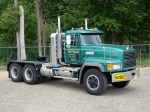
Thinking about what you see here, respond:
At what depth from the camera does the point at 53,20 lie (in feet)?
93.5

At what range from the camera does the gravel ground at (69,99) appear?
7.36 meters

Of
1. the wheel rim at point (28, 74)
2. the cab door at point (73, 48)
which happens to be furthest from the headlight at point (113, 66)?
the wheel rim at point (28, 74)

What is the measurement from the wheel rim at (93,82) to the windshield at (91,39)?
1527 millimetres

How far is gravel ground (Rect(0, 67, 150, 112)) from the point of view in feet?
24.1

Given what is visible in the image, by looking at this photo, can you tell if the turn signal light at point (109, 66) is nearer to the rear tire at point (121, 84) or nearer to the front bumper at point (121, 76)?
the front bumper at point (121, 76)

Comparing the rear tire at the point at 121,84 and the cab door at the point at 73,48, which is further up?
the cab door at the point at 73,48

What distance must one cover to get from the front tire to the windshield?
52.0 inches

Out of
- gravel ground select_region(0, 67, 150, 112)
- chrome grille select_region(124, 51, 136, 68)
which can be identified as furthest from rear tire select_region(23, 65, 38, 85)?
chrome grille select_region(124, 51, 136, 68)

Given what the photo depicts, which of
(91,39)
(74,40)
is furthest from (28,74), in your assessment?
(91,39)

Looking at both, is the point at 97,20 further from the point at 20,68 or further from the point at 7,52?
the point at 20,68

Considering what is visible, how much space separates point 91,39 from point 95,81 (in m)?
1.91

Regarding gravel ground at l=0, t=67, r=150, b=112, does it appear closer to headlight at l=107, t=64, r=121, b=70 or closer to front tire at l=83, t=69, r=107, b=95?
front tire at l=83, t=69, r=107, b=95

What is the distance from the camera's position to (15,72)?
1272 centimetres

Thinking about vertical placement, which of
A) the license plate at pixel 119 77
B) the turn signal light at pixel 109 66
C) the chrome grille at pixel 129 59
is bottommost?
the license plate at pixel 119 77
